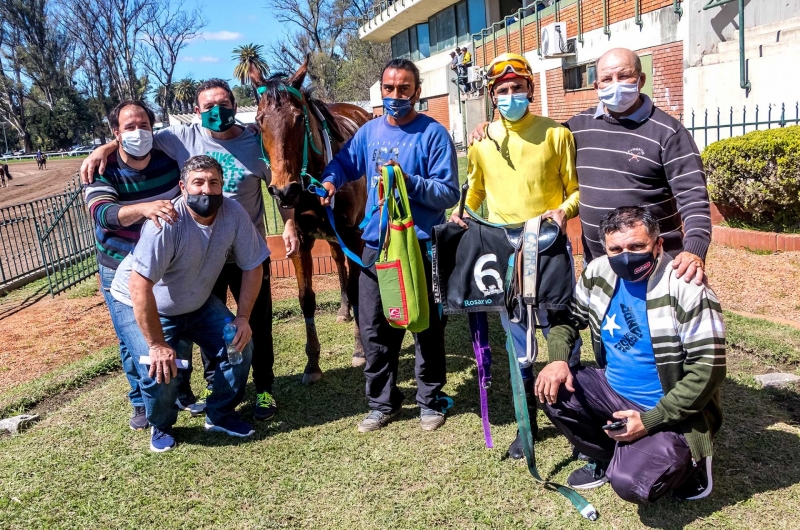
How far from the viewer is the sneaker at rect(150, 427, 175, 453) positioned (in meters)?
3.83

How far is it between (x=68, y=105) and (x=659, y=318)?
66.0 meters

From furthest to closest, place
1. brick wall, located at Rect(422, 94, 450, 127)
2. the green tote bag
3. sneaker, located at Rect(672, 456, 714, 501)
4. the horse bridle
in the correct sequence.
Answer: brick wall, located at Rect(422, 94, 450, 127) < the horse bridle < the green tote bag < sneaker, located at Rect(672, 456, 714, 501)

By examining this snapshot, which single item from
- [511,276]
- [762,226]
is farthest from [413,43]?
[511,276]

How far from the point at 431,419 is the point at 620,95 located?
84.4 inches

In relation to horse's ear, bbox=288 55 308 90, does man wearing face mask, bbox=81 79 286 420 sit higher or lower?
lower

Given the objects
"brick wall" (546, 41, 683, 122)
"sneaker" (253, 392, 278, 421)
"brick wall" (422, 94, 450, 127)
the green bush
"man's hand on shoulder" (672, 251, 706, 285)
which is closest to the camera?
"man's hand on shoulder" (672, 251, 706, 285)

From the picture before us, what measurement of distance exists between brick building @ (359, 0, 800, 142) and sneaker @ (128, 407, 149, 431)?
32.5ft

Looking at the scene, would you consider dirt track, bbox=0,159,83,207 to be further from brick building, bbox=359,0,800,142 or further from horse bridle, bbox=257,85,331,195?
horse bridle, bbox=257,85,331,195

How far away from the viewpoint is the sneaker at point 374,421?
3.93 m

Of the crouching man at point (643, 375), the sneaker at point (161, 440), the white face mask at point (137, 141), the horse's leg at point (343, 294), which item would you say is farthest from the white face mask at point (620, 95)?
the sneaker at point (161, 440)

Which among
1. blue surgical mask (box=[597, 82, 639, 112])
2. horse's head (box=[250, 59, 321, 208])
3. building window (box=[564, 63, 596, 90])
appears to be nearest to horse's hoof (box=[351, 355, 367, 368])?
horse's head (box=[250, 59, 321, 208])

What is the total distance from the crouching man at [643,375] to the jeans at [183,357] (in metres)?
1.94

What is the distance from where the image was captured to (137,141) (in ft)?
12.6

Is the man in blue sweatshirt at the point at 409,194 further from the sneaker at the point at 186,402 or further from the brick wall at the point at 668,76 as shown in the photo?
the brick wall at the point at 668,76
